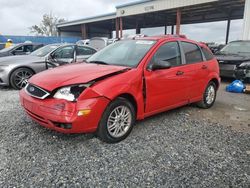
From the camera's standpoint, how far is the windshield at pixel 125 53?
378 cm

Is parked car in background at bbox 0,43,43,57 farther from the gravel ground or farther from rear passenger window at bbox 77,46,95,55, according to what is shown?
the gravel ground

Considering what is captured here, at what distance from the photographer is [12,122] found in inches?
157

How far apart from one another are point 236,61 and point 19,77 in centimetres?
749

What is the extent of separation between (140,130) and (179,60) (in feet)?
5.21

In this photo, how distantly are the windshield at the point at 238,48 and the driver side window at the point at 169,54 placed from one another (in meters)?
5.94

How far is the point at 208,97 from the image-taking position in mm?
5262

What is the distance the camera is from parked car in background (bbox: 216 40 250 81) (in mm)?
7730

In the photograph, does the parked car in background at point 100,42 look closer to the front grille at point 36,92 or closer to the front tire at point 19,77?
the front tire at point 19,77

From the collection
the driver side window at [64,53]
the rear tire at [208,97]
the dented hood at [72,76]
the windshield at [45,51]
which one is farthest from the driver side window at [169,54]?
the windshield at [45,51]

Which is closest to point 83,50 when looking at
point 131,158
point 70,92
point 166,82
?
point 166,82

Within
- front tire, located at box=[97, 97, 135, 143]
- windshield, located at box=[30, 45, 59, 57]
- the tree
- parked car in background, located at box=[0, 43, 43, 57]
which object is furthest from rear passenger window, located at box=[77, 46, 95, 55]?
the tree

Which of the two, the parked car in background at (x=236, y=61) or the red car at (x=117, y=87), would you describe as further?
the parked car in background at (x=236, y=61)

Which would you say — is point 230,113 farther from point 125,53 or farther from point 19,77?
point 19,77

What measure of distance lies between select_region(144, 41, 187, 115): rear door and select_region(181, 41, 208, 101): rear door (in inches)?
8.2
